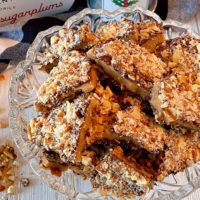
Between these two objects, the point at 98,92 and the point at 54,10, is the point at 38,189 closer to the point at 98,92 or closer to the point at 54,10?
the point at 98,92

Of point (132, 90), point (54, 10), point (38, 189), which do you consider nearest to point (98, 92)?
point (132, 90)

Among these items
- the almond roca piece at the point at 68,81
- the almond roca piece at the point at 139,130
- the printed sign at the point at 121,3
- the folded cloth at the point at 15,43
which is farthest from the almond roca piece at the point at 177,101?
the folded cloth at the point at 15,43

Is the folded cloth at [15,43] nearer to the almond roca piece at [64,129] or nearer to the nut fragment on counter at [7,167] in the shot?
the nut fragment on counter at [7,167]

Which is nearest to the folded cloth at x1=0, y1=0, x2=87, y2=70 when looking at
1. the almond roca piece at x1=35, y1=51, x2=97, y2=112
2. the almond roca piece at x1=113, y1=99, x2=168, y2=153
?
the almond roca piece at x1=35, y1=51, x2=97, y2=112

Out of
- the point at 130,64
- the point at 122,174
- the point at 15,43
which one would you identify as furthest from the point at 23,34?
the point at 122,174

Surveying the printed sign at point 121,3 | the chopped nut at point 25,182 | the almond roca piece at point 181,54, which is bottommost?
the chopped nut at point 25,182

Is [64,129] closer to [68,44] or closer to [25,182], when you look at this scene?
[68,44]

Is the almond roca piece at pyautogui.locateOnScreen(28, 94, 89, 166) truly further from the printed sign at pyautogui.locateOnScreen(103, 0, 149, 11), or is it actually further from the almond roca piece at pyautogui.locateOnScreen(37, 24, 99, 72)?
Result: the printed sign at pyautogui.locateOnScreen(103, 0, 149, 11)
